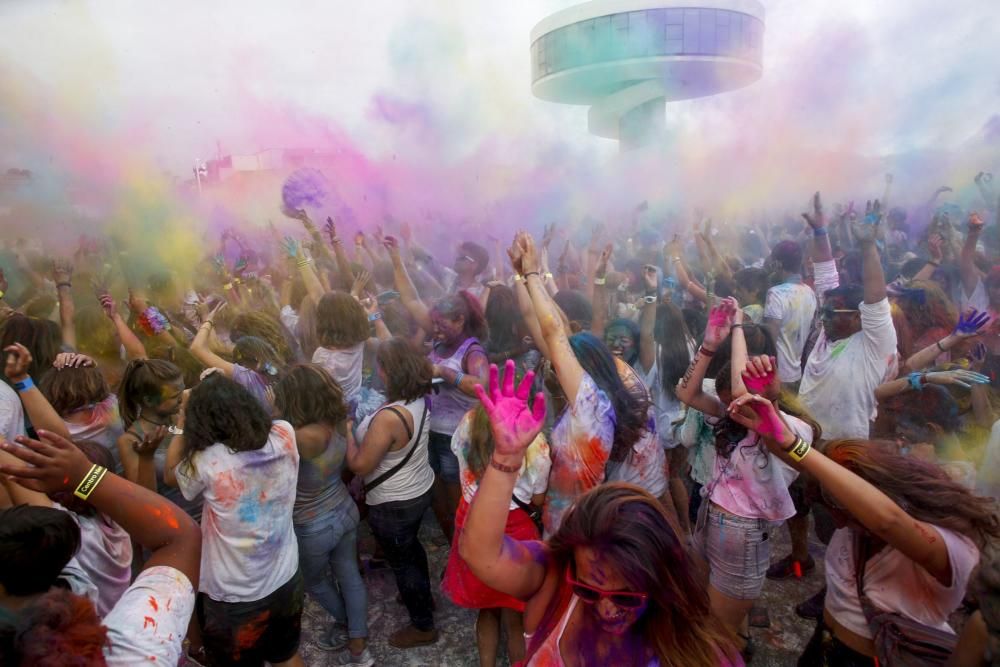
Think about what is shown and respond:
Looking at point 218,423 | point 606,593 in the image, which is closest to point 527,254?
point 218,423

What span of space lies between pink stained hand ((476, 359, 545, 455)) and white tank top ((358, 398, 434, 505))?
137 centimetres

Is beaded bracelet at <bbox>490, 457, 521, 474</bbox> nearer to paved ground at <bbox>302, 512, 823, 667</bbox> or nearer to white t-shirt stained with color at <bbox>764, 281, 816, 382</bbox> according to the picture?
paved ground at <bbox>302, 512, 823, 667</bbox>

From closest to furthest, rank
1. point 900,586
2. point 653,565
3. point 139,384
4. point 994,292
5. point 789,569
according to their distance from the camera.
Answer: point 653,565, point 900,586, point 139,384, point 789,569, point 994,292

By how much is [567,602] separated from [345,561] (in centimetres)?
169

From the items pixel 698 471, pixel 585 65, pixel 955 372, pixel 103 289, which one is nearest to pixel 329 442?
pixel 698 471

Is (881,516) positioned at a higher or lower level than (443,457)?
higher

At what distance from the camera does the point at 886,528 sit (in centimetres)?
153

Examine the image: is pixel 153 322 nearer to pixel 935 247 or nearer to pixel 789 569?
pixel 789 569

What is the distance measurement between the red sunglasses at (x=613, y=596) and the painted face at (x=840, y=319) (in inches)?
101

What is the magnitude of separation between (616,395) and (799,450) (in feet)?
3.12

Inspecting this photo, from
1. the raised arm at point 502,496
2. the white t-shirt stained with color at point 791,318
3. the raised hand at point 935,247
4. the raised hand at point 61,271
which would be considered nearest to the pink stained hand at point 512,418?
the raised arm at point 502,496

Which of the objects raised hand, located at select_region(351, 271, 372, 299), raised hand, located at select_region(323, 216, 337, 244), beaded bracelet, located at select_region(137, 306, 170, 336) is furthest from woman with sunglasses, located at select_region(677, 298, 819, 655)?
beaded bracelet, located at select_region(137, 306, 170, 336)

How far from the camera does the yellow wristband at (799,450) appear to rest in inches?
64.4

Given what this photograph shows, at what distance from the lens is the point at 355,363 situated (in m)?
3.52
